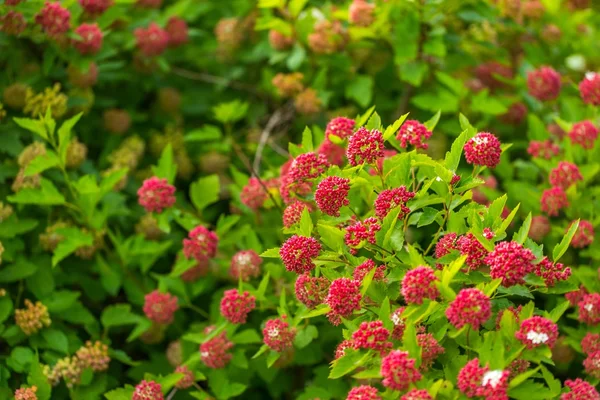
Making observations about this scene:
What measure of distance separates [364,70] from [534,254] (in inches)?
57.3

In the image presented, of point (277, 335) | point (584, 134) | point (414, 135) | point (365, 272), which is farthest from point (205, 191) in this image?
point (584, 134)

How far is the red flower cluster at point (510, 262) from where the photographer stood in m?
1.46

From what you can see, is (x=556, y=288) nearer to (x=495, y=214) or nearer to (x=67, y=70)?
(x=495, y=214)

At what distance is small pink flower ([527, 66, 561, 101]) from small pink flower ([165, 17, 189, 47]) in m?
1.18

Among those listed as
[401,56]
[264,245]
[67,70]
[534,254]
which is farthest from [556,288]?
[67,70]

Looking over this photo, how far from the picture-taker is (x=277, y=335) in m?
1.89

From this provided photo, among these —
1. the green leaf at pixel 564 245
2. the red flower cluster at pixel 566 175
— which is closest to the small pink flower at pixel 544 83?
the red flower cluster at pixel 566 175

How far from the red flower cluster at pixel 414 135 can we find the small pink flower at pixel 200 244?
0.59m

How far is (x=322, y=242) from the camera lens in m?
1.72

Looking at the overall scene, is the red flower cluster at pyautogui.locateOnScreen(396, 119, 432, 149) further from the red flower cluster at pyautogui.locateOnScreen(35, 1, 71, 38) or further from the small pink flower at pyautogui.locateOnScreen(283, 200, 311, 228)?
the red flower cluster at pyautogui.locateOnScreen(35, 1, 71, 38)

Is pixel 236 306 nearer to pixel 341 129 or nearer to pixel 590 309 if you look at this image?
pixel 341 129

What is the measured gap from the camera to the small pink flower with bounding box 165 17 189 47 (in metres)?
2.88

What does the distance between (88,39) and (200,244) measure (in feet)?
2.49

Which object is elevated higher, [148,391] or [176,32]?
[176,32]
